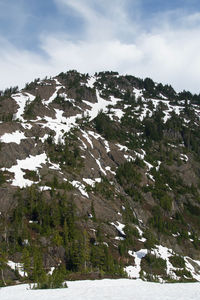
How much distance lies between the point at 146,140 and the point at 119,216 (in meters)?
91.5

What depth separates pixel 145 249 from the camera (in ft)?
283

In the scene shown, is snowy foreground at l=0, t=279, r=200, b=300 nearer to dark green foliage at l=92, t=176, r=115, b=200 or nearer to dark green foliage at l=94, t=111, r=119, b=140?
dark green foliage at l=92, t=176, r=115, b=200

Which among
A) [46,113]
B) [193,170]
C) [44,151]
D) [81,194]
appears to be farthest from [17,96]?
[193,170]

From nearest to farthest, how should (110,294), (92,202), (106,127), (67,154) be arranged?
(110,294) < (92,202) < (67,154) < (106,127)

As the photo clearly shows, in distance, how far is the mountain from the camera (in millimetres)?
64875

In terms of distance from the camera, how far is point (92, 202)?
91812mm

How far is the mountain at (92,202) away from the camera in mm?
64875

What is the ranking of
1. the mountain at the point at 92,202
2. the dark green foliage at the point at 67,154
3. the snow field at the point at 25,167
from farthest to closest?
the dark green foliage at the point at 67,154 → the snow field at the point at 25,167 → the mountain at the point at 92,202

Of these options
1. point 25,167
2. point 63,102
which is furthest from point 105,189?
point 63,102

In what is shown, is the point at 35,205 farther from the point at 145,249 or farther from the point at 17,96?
the point at 17,96

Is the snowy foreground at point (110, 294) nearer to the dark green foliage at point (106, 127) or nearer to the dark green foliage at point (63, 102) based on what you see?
the dark green foliage at point (106, 127)

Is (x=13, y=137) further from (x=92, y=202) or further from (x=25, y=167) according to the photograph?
(x=92, y=202)

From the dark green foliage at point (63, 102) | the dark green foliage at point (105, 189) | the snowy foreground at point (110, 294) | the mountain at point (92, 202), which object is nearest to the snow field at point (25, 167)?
the mountain at point (92, 202)

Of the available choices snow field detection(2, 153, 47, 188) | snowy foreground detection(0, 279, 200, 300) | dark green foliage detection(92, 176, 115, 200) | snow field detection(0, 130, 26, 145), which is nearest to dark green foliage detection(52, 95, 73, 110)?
snow field detection(0, 130, 26, 145)
